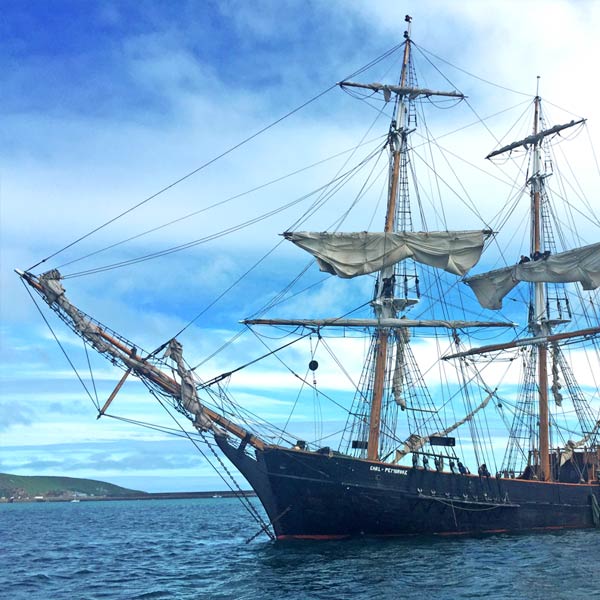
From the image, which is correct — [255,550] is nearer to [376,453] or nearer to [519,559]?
[376,453]

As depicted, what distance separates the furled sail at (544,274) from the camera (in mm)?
47500

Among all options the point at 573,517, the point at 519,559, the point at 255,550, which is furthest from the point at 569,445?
the point at 255,550

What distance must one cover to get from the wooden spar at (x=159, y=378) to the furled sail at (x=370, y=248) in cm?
1175

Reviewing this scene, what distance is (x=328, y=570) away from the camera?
2745 centimetres

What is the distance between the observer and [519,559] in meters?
30.5

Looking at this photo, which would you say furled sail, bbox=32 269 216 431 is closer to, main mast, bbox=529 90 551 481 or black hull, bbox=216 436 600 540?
black hull, bbox=216 436 600 540

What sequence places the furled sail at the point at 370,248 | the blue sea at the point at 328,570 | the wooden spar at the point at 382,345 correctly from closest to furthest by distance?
1. the blue sea at the point at 328,570
2. the wooden spar at the point at 382,345
3. the furled sail at the point at 370,248

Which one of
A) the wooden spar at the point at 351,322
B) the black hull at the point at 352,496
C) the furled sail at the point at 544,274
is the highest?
the furled sail at the point at 544,274

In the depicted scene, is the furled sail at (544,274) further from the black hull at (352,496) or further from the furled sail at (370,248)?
the black hull at (352,496)

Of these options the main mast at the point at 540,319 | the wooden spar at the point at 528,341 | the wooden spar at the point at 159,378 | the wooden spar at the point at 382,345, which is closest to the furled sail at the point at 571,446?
the main mast at the point at 540,319

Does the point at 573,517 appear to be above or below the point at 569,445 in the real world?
below

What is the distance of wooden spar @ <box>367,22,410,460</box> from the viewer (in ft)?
127

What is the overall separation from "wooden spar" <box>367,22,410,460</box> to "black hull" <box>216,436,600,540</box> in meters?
3.41

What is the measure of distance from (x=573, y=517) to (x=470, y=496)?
919 centimetres
